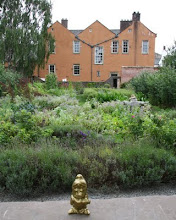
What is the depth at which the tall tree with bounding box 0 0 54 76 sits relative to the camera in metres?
24.7

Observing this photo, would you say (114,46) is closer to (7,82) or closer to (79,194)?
(7,82)

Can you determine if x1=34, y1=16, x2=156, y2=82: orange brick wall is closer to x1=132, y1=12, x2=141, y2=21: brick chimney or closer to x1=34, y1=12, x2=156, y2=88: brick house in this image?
x1=34, y1=12, x2=156, y2=88: brick house

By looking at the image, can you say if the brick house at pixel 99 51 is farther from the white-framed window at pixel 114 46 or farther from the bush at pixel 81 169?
the bush at pixel 81 169

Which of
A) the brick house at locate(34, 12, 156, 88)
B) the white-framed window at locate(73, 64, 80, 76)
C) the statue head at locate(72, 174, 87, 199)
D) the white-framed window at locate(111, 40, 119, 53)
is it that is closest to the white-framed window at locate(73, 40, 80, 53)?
the brick house at locate(34, 12, 156, 88)

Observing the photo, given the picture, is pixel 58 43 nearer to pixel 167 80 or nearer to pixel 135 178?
pixel 167 80

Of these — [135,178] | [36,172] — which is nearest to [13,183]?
[36,172]

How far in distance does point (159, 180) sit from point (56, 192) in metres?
1.60

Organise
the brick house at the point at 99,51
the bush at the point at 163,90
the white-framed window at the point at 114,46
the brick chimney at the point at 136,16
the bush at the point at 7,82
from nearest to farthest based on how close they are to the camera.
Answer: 1. the bush at the point at 163,90
2. the bush at the point at 7,82
3. the brick chimney at the point at 136,16
4. the brick house at the point at 99,51
5. the white-framed window at the point at 114,46

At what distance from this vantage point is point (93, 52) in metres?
31.8

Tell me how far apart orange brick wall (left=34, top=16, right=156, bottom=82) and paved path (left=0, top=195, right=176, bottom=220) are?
29036 mm

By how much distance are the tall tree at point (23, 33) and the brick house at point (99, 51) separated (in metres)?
5.20

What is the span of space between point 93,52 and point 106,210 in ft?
98.8

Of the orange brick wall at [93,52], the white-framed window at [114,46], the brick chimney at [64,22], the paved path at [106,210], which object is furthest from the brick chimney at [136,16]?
the paved path at [106,210]

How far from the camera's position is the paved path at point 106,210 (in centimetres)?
282
